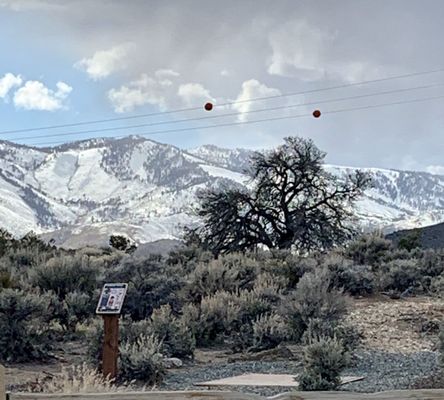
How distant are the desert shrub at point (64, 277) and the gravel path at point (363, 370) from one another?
22.4 feet

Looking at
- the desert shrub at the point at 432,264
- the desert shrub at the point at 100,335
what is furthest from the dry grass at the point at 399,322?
the desert shrub at the point at 432,264

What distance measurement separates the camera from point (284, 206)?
34.5 m

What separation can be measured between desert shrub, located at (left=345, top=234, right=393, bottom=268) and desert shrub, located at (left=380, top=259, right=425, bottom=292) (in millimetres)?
4675

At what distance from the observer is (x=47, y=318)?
1603 centimetres

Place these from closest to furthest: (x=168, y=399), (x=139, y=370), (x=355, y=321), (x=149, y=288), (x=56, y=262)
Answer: (x=168, y=399)
(x=139, y=370)
(x=355, y=321)
(x=149, y=288)
(x=56, y=262)

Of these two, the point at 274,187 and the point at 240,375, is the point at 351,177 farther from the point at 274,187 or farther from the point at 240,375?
the point at 240,375

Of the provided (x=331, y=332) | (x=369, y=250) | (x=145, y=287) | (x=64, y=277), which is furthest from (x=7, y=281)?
(x=369, y=250)

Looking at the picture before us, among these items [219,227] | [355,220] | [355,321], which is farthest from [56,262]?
[355,220]

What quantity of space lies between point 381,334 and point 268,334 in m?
2.02

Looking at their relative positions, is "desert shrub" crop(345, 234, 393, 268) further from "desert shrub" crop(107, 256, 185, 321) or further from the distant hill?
"desert shrub" crop(107, 256, 185, 321)

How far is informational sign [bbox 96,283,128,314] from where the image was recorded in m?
10.2

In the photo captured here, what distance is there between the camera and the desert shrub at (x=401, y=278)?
21.2 meters

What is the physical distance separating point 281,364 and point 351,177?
85.3ft

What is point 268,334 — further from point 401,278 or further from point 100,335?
point 401,278
